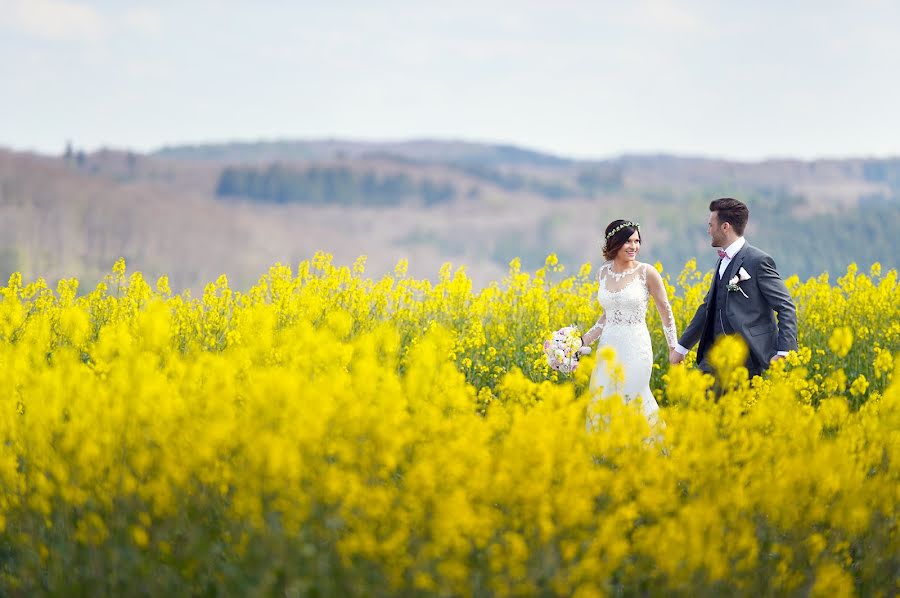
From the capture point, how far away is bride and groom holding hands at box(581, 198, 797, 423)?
648 cm

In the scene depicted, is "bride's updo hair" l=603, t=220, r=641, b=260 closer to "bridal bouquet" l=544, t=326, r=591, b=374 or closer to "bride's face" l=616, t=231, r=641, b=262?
"bride's face" l=616, t=231, r=641, b=262

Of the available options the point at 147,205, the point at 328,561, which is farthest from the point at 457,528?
the point at 147,205

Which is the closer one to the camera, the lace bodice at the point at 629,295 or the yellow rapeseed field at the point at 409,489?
the yellow rapeseed field at the point at 409,489

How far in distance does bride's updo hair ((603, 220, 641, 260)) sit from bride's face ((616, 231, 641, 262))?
18 mm

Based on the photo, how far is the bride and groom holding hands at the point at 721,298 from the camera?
6.48 meters

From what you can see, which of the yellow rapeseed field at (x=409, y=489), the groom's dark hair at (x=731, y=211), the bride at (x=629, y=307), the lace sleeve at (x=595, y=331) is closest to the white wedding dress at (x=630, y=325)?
the bride at (x=629, y=307)

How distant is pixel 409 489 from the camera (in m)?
4.09

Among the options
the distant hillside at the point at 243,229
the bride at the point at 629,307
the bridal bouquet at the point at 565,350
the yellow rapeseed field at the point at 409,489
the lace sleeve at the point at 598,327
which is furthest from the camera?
the distant hillside at the point at 243,229

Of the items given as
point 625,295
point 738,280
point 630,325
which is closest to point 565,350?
point 630,325

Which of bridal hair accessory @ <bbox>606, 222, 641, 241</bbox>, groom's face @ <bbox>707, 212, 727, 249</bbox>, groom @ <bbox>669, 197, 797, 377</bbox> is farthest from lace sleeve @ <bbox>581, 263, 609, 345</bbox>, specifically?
groom's face @ <bbox>707, 212, 727, 249</bbox>

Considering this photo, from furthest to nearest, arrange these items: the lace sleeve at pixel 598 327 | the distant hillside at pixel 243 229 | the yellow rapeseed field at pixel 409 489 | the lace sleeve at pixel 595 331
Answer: the distant hillside at pixel 243 229 → the lace sleeve at pixel 595 331 → the lace sleeve at pixel 598 327 → the yellow rapeseed field at pixel 409 489

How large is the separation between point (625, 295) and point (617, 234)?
16.7 inches

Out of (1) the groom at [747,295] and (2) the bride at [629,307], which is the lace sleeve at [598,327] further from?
(1) the groom at [747,295]

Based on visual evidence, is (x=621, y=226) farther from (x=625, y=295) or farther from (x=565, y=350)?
(x=565, y=350)
